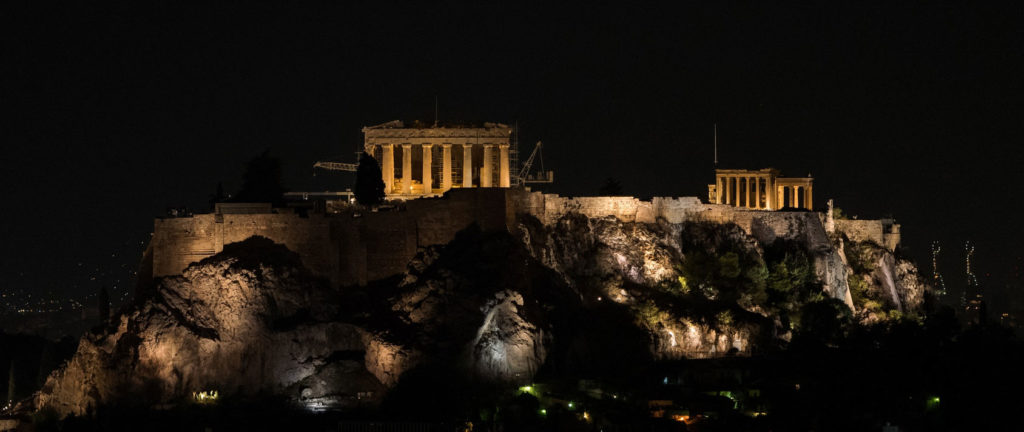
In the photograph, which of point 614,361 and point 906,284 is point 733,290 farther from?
point 906,284

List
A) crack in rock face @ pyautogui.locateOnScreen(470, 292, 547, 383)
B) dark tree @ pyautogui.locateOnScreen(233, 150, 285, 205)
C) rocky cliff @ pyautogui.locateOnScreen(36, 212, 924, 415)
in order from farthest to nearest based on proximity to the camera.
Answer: dark tree @ pyautogui.locateOnScreen(233, 150, 285, 205) → rocky cliff @ pyautogui.locateOnScreen(36, 212, 924, 415) → crack in rock face @ pyautogui.locateOnScreen(470, 292, 547, 383)

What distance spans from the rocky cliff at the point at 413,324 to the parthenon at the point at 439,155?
1255cm

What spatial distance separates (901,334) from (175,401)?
3802cm

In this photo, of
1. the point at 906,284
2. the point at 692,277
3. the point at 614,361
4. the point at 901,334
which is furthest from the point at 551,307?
the point at 906,284

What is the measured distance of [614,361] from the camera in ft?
240

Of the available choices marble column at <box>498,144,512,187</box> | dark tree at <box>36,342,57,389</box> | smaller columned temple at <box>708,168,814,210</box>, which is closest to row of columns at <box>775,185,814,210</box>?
smaller columned temple at <box>708,168,814,210</box>

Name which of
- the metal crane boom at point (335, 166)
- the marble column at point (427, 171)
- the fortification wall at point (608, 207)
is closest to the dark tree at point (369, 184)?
the marble column at point (427, 171)

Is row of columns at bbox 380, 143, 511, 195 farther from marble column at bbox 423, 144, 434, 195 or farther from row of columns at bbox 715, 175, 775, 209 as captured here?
row of columns at bbox 715, 175, 775, 209

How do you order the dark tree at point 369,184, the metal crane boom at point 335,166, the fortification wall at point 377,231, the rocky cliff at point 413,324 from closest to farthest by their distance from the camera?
the rocky cliff at point 413,324 → the fortification wall at point 377,231 → the dark tree at point 369,184 → the metal crane boom at point 335,166

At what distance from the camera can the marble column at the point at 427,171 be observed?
91.4m

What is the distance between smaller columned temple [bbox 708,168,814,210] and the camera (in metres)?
103

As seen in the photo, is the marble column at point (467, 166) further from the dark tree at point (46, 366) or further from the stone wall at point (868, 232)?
the dark tree at point (46, 366)

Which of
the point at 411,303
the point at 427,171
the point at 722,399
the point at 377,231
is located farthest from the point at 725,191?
the point at 411,303

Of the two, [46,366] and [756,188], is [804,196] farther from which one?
[46,366]
